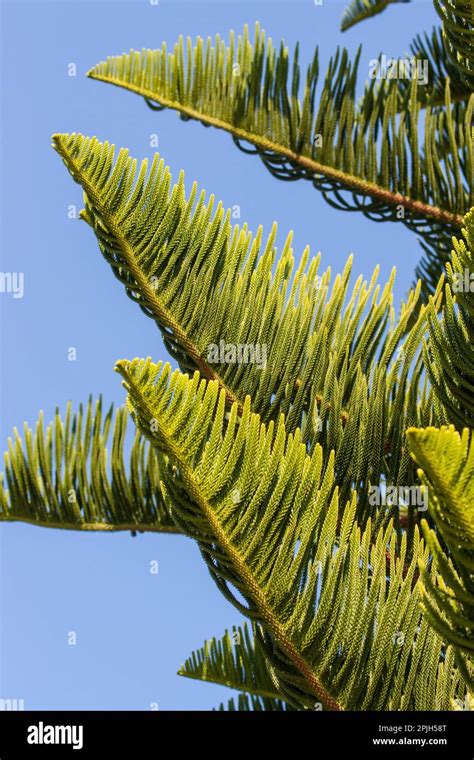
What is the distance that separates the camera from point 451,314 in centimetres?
176

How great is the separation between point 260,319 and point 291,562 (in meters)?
0.70

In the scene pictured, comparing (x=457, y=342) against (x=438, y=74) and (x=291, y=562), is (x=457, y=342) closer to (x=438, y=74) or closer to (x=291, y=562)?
(x=291, y=562)

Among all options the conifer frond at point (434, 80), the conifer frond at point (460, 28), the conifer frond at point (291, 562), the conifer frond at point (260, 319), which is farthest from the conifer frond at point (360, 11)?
the conifer frond at point (291, 562)

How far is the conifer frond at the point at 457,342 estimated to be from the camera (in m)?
1.67

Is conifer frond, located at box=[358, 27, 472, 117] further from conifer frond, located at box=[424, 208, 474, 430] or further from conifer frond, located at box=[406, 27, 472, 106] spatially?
conifer frond, located at box=[424, 208, 474, 430]

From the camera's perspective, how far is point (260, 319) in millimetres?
2104

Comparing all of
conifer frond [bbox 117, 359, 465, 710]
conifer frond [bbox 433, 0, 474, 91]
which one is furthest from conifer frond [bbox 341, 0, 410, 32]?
conifer frond [bbox 117, 359, 465, 710]

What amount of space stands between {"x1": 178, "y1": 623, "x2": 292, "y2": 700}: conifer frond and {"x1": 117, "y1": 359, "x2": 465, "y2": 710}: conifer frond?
830 mm

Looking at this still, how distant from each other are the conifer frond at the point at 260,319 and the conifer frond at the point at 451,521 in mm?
689

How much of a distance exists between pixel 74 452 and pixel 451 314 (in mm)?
1365

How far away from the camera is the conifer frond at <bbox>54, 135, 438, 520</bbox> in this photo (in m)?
2.00
